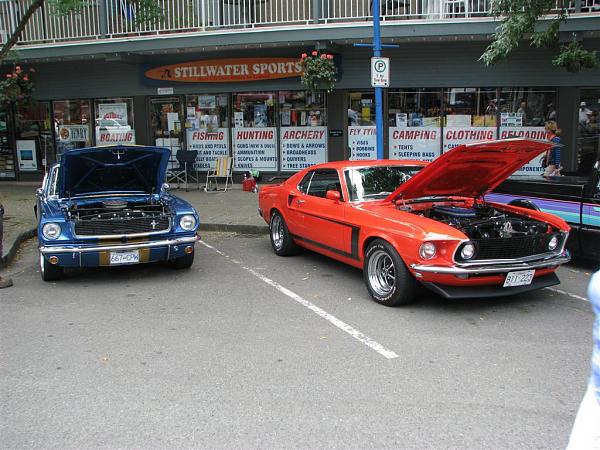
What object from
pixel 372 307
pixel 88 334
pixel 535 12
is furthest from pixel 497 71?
pixel 88 334

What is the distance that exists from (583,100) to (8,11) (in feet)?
47.7

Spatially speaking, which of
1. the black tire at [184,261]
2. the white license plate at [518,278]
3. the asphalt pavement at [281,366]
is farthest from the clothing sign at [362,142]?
the white license plate at [518,278]

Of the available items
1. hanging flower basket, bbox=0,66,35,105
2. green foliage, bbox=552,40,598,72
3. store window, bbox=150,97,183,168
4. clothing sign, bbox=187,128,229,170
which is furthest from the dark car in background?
hanging flower basket, bbox=0,66,35,105

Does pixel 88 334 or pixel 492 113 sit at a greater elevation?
pixel 492 113

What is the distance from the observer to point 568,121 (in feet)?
41.2

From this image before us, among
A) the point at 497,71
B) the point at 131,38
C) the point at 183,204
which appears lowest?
the point at 183,204

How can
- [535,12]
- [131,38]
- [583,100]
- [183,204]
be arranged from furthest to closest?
[131,38] → [583,100] → [535,12] → [183,204]

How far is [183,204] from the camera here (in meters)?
7.47

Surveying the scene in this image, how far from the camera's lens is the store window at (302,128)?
1417 centimetres

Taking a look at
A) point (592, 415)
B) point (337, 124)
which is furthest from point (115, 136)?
point (592, 415)

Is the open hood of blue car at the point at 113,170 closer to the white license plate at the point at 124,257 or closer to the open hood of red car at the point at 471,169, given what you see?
the white license plate at the point at 124,257

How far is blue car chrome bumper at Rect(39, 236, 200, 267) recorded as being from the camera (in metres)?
6.45

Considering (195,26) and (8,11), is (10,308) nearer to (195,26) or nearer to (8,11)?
(195,26)

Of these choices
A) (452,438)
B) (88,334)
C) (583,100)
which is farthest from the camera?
(583,100)
